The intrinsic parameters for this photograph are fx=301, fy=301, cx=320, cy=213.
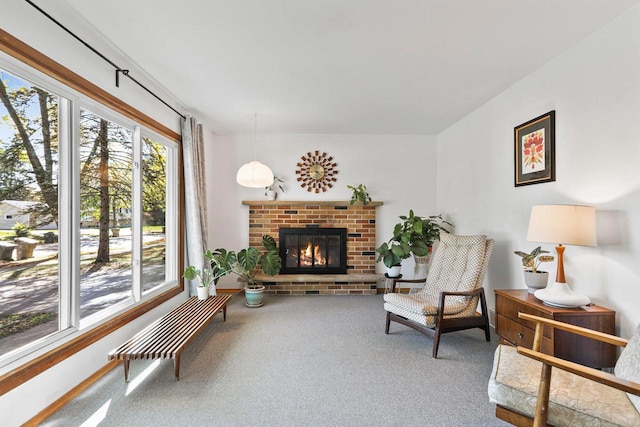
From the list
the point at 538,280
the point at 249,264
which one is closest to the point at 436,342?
the point at 538,280

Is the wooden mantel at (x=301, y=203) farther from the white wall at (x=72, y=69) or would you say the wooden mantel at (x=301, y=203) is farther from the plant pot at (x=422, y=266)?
the white wall at (x=72, y=69)

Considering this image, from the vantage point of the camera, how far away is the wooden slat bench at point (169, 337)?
2.10m

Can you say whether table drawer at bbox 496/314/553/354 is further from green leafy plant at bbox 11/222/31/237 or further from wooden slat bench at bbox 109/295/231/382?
green leafy plant at bbox 11/222/31/237

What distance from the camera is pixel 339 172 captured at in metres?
4.87

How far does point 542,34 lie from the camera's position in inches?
86.0

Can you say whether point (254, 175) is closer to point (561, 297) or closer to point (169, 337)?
point (169, 337)

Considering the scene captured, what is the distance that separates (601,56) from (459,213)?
236cm

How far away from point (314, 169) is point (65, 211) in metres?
3.29

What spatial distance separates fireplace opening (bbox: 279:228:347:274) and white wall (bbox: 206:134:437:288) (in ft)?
1.85

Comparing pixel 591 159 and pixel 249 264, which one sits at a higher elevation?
pixel 591 159

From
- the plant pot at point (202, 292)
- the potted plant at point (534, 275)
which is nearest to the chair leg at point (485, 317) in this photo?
the potted plant at point (534, 275)

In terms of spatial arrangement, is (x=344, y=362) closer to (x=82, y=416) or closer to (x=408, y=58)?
(x=82, y=416)

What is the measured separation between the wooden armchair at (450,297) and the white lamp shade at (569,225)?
34.7 inches

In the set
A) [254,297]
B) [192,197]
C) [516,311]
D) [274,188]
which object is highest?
[274,188]
